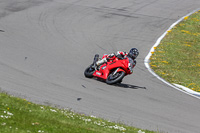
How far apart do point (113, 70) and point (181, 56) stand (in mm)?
7435

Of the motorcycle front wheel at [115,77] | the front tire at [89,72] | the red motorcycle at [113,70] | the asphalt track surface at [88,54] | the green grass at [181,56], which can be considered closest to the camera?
the asphalt track surface at [88,54]

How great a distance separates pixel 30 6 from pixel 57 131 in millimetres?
19531

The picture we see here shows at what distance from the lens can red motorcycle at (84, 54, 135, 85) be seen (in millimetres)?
15861

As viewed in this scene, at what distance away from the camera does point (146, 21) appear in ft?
91.0

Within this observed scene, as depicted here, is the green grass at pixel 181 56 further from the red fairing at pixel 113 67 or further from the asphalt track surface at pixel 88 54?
the red fairing at pixel 113 67

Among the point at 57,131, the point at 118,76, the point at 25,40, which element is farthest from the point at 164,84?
the point at 57,131

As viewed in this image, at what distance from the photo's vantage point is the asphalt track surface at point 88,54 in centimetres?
1308

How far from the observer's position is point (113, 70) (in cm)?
1628

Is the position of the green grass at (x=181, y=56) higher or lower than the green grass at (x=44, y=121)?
higher

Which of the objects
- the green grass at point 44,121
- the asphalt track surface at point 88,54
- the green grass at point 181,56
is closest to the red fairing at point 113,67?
the asphalt track surface at point 88,54

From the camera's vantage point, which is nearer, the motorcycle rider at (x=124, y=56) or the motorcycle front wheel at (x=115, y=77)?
the motorcycle front wheel at (x=115, y=77)

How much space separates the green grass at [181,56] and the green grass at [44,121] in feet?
25.7

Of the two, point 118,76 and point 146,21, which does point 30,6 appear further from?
point 118,76

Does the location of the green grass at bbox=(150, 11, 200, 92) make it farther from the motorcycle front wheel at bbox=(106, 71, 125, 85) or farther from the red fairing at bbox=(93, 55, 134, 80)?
the motorcycle front wheel at bbox=(106, 71, 125, 85)
